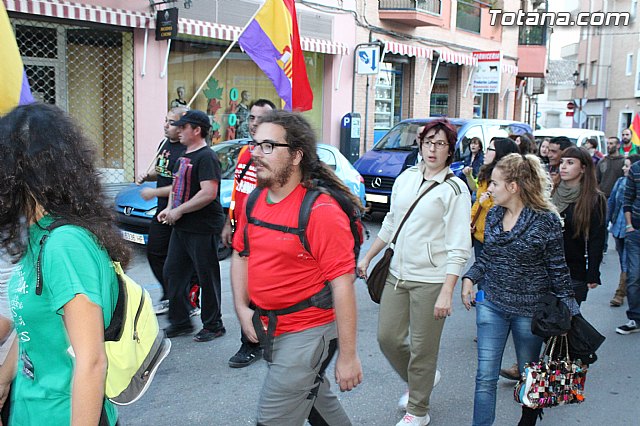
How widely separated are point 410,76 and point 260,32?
13800 mm

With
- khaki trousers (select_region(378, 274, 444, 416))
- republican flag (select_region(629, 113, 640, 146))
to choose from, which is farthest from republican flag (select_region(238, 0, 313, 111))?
republican flag (select_region(629, 113, 640, 146))

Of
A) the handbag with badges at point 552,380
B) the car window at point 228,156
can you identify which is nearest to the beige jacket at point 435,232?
the handbag with badges at point 552,380

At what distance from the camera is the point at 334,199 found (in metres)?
2.97

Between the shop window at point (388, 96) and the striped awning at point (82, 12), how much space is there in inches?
362

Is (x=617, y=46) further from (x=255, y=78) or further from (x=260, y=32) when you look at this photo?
(x=260, y=32)

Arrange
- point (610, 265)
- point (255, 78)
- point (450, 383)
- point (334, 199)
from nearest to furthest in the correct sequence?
1. point (334, 199)
2. point (450, 383)
3. point (610, 265)
4. point (255, 78)

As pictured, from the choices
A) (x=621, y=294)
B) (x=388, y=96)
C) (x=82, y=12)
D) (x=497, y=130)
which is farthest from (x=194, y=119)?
(x=388, y=96)

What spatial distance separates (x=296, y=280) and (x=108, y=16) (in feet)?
33.8

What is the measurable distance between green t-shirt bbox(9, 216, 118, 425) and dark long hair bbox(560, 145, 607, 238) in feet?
12.4

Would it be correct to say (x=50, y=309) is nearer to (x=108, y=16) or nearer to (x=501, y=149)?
(x=501, y=149)

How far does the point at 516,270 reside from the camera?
3.75 metres

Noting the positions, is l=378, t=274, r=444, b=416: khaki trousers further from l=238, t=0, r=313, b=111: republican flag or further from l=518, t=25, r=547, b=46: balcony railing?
l=518, t=25, r=547, b=46: balcony railing

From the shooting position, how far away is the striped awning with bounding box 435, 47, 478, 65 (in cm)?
2193

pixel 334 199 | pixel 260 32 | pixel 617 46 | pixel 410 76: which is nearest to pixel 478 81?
pixel 410 76
